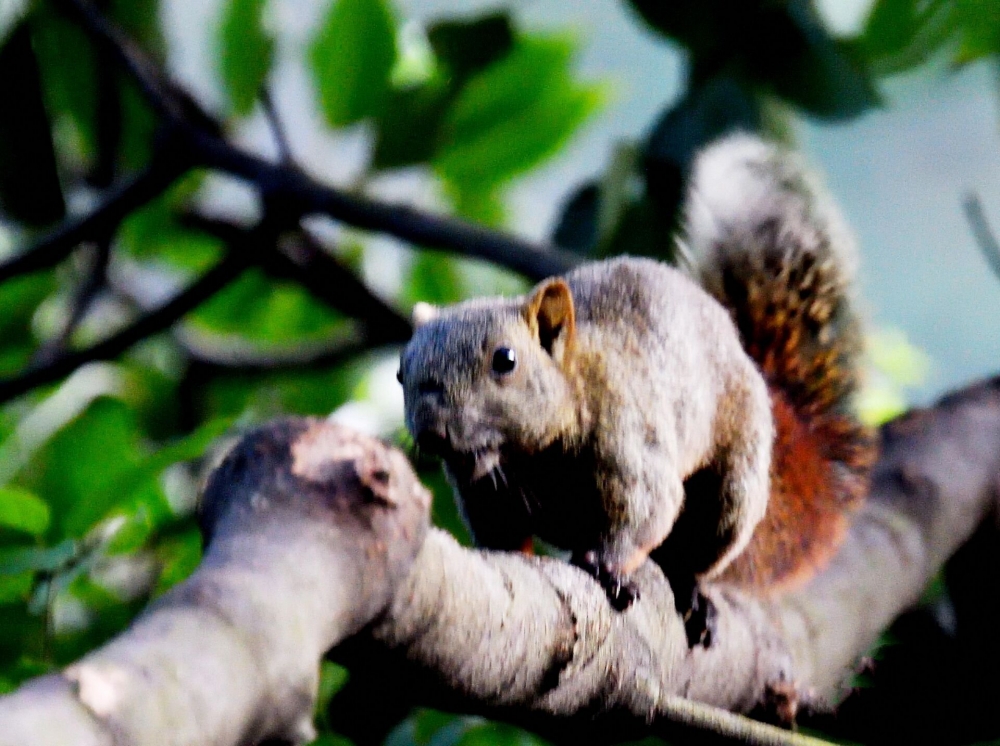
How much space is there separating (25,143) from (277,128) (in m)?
0.38

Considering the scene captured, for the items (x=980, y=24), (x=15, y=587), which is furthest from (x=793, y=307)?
(x=15, y=587)

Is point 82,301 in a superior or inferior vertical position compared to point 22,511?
inferior

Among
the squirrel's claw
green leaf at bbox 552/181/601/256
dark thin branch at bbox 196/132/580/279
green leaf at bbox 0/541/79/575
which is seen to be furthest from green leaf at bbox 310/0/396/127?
green leaf at bbox 0/541/79/575

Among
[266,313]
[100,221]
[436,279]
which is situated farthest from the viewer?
[266,313]

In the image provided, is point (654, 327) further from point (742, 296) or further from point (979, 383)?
point (979, 383)

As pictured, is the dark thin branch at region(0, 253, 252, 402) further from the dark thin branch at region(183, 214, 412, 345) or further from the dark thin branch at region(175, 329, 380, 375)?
the dark thin branch at region(175, 329, 380, 375)

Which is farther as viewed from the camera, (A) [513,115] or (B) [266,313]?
(B) [266,313]

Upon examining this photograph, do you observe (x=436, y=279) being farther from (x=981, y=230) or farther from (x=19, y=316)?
(x=981, y=230)

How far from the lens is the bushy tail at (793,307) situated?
1.62 m

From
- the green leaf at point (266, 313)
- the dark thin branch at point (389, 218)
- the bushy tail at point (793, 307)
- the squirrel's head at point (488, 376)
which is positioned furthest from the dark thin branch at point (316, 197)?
the squirrel's head at point (488, 376)

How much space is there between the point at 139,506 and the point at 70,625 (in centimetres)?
32

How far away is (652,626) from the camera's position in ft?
3.77

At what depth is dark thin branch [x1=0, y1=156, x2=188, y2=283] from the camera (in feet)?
5.87

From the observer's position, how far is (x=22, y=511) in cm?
107
